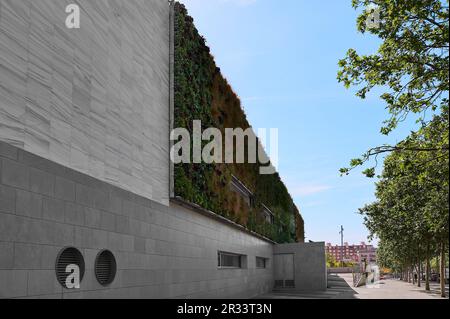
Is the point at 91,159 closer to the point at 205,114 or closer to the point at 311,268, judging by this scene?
the point at 205,114

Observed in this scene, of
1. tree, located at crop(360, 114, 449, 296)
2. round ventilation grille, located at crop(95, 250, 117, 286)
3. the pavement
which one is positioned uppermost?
tree, located at crop(360, 114, 449, 296)

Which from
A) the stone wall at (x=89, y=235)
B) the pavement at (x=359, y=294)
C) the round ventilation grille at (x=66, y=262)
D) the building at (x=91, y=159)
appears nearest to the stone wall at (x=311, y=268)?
the pavement at (x=359, y=294)

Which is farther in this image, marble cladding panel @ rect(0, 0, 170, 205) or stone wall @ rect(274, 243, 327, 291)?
stone wall @ rect(274, 243, 327, 291)

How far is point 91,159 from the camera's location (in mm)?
10312

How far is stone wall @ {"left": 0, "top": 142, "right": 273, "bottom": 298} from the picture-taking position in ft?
25.5

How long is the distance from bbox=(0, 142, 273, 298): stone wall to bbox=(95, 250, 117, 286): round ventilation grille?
5.9 inches

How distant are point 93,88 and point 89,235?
3.37m

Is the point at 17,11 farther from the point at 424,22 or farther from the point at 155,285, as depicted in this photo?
the point at 424,22

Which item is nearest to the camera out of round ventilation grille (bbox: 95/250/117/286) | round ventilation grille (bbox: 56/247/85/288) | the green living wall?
round ventilation grille (bbox: 56/247/85/288)

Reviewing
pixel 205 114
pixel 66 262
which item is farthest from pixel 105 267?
pixel 205 114

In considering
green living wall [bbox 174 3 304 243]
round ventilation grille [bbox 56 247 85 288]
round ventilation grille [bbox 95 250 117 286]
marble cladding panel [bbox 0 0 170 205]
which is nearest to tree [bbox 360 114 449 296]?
green living wall [bbox 174 3 304 243]

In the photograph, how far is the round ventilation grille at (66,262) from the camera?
8.99 m

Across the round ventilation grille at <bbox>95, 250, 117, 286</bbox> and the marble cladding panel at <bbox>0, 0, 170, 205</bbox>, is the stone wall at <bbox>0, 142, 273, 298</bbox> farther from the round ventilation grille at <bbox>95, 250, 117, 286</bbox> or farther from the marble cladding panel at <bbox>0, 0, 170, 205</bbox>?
the marble cladding panel at <bbox>0, 0, 170, 205</bbox>
